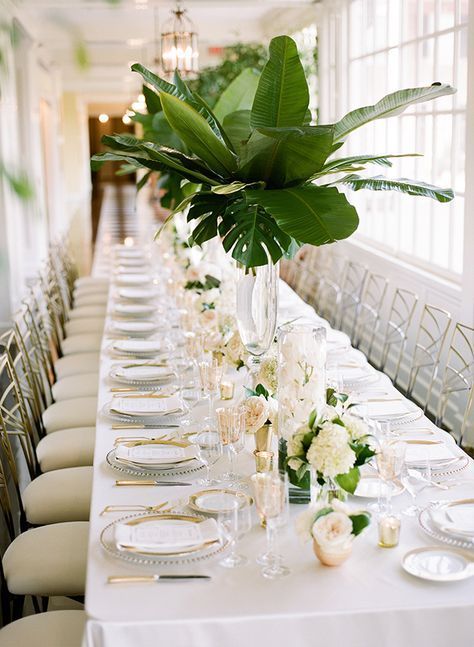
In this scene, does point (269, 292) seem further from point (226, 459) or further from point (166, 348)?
point (166, 348)

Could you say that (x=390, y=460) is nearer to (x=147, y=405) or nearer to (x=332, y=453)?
(x=332, y=453)

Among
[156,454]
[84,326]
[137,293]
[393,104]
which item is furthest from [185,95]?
[84,326]

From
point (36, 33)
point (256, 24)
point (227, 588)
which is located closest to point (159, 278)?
point (227, 588)

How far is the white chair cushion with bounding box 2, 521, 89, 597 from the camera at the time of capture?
2457mm

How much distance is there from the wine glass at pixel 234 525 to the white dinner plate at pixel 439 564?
349mm

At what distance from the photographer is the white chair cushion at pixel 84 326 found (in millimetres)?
6055

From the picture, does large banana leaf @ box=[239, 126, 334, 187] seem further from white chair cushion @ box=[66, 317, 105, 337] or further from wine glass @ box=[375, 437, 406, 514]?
white chair cushion @ box=[66, 317, 105, 337]

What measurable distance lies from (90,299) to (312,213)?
463 cm

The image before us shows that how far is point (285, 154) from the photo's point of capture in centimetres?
279

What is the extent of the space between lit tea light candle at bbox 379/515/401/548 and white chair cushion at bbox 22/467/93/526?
1.34 m

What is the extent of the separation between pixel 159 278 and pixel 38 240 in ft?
20.9

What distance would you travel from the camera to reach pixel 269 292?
310 cm

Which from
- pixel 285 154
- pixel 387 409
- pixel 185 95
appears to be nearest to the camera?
pixel 285 154

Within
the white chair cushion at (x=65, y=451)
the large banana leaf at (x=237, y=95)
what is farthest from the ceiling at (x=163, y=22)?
the white chair cushion at (x=65, y=451)
